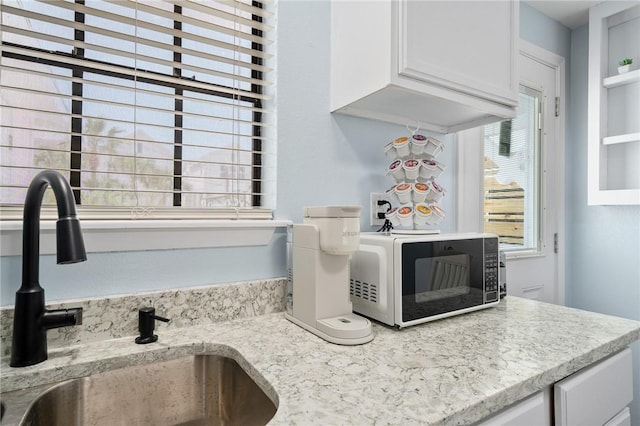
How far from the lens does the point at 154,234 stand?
37.6 inches

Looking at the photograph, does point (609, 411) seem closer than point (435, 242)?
Yes

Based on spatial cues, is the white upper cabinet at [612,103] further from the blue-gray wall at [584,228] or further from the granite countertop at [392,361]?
the granite countertop at [392,361]

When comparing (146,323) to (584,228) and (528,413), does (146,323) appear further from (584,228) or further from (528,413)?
(584,228)

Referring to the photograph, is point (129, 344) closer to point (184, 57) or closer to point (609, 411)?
point (184, 57)

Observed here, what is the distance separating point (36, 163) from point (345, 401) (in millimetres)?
928

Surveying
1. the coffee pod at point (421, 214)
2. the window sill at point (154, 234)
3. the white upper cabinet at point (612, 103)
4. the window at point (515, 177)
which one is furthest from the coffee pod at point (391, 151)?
the white upper cabinet at point (612, 103)

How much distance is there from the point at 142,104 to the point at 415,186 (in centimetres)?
89

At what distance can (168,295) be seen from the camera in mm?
958

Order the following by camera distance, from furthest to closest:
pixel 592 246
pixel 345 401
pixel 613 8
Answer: pixel 592 246, pixel 613 8, pixel 345 401

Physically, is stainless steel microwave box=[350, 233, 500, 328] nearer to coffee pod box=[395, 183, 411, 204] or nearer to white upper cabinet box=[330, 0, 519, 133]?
coffee pod box=[395, 183, 411, 204]

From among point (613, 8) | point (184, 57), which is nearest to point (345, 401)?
point (184, 57)

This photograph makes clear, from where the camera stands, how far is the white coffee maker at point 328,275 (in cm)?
88

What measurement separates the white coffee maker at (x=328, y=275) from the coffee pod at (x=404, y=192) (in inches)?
13.1

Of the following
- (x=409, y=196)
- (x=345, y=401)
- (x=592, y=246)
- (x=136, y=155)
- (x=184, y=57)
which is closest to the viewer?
(x=345, y=401)
